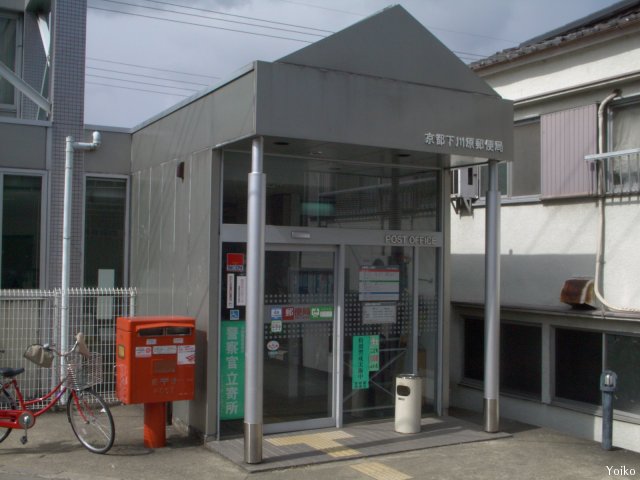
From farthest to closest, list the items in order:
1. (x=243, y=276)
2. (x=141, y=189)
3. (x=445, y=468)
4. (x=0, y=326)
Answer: (x=141, y=189) → (x=0, y=326) → (x=243, y=276) → (x=445, y=468)

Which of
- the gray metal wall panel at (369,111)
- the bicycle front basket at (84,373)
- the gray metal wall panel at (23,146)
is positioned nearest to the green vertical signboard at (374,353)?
the gray metal wall panel at (369,111)

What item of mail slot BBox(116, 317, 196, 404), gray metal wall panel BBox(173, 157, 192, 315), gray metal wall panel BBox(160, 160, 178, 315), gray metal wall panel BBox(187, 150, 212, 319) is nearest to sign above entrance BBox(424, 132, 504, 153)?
gray metal wall panel BBox(187, 150, 212, 319)

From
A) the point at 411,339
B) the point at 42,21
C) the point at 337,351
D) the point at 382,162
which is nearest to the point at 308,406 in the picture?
the point at 337,351

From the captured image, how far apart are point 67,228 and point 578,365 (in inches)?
288

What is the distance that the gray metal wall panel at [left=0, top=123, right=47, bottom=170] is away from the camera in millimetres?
10211

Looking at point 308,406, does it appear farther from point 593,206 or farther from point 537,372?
point 593,206

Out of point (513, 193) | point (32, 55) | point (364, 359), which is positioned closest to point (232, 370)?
point (364, 359)

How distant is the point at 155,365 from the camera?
7.89 m

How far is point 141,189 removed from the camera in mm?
10578

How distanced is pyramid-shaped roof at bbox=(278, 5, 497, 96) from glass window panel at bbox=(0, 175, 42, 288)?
16.9ft

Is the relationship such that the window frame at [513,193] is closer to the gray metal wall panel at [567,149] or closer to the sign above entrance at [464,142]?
the gray metal wall panel at [567,149]

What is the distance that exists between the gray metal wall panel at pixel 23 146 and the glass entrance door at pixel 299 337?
422 centimetres

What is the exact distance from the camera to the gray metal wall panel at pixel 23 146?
1021 centimetres

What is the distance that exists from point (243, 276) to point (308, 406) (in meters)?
1.88
